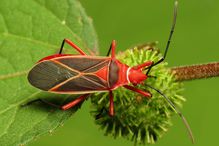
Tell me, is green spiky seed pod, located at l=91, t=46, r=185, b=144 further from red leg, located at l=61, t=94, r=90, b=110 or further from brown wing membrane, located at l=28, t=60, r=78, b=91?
brown wing membrane, located at l=28, t=60, r=78, b=91

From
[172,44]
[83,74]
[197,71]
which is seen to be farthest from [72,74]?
[172,44]

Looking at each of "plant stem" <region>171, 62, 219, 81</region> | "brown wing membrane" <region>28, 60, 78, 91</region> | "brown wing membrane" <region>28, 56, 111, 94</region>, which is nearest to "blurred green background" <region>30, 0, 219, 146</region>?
"plant stem" <region>171, 62, 219, 81</region>

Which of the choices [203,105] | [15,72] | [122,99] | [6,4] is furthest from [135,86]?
[203,105]

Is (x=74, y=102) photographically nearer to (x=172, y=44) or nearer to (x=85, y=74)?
(x=85, y=74)

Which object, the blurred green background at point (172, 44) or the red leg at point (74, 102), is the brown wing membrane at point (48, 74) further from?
the blurred green background at point (172, 44)

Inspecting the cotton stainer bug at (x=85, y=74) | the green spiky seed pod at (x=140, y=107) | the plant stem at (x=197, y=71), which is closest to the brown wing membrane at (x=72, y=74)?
the cotton stainer bug at (x=85, y=74)

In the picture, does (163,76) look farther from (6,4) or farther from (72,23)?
(6,4)
